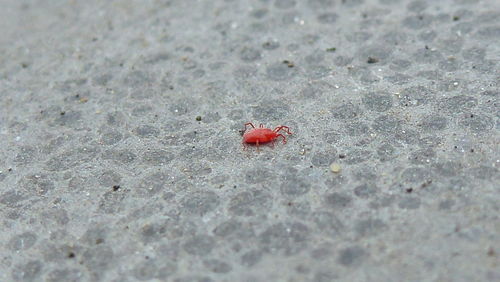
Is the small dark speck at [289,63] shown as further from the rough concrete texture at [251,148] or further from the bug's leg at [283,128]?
the bug's leg at [283,128]

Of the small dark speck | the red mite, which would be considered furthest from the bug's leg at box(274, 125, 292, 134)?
the small dark speck

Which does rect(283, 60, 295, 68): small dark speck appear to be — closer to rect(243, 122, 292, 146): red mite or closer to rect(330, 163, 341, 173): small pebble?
rect(243, 122, 292, 146): red mite

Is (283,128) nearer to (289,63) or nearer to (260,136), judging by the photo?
→ (260,136)

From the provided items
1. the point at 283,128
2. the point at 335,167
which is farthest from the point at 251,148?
the point at 335,167

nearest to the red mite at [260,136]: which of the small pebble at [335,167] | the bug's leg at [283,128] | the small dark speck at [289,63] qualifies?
the bug's leg at [283,128]

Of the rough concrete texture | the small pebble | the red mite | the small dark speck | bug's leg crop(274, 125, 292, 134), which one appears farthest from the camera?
the small dark speck

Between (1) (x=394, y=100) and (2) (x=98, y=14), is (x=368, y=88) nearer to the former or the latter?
(1) (x=394, y=100)

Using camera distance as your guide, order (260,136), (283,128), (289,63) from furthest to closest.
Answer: (289,63), (283,128), (260,136)

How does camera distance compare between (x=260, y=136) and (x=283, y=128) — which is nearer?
(x=260, y=136)

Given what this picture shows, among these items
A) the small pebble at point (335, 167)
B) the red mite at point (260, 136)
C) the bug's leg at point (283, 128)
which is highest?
the red mite at point (260, 136)
